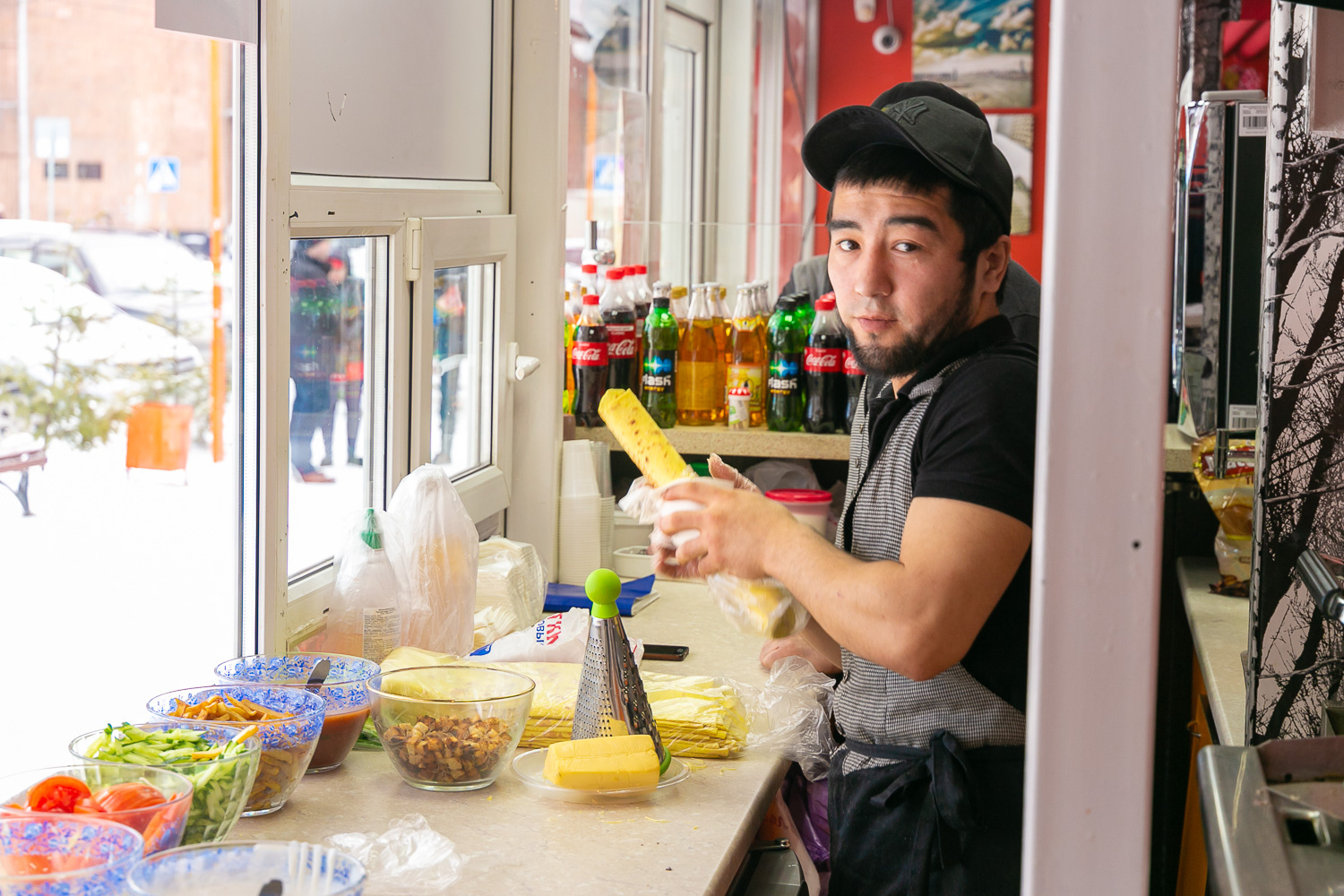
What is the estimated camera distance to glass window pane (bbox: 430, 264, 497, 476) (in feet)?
7.54

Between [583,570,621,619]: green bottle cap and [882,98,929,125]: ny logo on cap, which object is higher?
[882,98,929,125]: ny logo on cap

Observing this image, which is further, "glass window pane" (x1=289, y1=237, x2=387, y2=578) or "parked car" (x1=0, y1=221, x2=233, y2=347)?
"glass window pane" (x1=289, y1=237, x2=387, y2=578)

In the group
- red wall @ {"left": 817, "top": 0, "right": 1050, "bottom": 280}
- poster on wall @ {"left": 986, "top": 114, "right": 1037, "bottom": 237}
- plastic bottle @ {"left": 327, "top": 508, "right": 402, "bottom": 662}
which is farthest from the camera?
red wall @ {"left": 817, "top": 0, "right": 1050, "bottom": 280}

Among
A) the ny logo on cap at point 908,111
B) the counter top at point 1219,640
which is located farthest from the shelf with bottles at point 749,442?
the ny logo on cap at point 908,111

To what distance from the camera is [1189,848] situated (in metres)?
2.39

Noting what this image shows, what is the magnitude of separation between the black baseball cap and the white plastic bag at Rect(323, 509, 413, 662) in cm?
81

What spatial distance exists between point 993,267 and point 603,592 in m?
0.57

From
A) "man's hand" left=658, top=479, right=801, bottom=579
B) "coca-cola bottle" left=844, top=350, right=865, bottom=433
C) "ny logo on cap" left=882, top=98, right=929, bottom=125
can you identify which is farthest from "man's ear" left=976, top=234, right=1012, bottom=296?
"coca-cola bottle" left=844, top=350, right=865, bottom=433

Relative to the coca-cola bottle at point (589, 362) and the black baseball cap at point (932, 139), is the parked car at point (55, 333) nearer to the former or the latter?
the black baseball cap at point (932, 139)

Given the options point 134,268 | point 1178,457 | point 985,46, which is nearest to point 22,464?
point 134,268

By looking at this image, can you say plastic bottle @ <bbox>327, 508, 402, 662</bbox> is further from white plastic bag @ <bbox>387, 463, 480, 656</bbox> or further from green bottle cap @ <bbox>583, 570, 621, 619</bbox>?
green bottle cap @ <bbox>583, 570, 621, 619</bbox>

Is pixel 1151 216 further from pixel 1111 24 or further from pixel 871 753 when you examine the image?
pixel 871 753

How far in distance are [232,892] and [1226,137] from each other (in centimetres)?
227

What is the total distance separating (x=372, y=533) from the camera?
1791 mm
